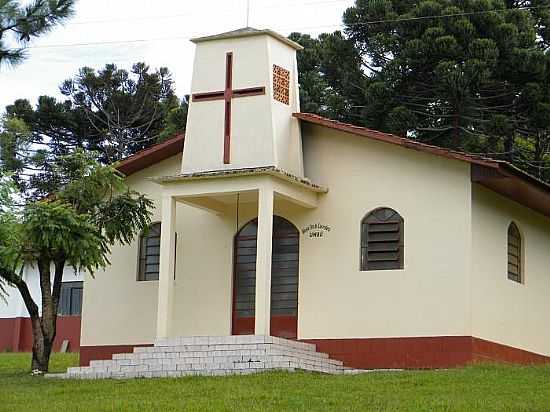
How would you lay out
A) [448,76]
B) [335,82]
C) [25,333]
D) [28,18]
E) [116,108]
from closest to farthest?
[28,18] < [448,76] < [335,82] < [25,333] < [116,108]

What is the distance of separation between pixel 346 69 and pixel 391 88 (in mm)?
2220

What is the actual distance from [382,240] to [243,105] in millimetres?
3719

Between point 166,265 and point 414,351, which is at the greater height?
point 166,265

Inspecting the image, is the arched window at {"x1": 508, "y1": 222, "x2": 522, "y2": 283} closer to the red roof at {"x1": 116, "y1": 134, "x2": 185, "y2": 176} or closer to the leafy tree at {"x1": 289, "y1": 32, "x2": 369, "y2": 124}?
the red roof at {"x1": 116, "y1": 134, "x2": 185, "y2": 176}

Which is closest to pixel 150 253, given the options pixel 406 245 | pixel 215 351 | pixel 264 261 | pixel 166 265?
pixel 166 265

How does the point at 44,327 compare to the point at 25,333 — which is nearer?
the point at 44,327

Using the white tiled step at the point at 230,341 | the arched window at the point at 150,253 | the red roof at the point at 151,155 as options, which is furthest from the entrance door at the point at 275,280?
the red roof at the point at 151,155

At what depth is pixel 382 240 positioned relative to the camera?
2544 cm

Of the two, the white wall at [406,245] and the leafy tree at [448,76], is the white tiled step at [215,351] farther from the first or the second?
the leafy tree at [448,76]

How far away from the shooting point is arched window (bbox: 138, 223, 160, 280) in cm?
2780

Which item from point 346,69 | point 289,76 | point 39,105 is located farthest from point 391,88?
point 39,105

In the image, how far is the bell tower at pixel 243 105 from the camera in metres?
25.6

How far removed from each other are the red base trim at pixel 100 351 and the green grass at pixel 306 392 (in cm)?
405

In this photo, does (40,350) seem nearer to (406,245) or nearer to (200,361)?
(200,361)
